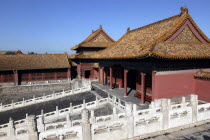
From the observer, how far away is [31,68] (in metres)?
28.0

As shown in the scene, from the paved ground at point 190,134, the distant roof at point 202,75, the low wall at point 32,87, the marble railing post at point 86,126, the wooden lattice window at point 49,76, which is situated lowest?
the paved ground at point 190,134

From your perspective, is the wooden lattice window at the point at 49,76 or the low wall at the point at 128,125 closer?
the low wall at the point at 128,125

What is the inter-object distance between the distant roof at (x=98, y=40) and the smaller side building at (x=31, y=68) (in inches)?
196

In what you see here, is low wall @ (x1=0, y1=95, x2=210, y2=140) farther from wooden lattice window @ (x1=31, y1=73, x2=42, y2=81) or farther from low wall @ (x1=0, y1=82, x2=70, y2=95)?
wooden lattice window @ (x1=31, y1=73, x2=42, y2=81)

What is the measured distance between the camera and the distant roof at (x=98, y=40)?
29.8 meters

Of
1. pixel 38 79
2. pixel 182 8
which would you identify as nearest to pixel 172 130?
pixel 182 8

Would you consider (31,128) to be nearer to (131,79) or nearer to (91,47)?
(131,79)

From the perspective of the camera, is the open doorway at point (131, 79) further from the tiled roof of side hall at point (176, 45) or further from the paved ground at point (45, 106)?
the tiled roof of side hall at point (176, 45)

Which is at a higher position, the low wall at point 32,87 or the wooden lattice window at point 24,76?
the wooden lattice window at point 24,76

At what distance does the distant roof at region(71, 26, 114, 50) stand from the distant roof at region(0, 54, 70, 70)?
4.30 metres

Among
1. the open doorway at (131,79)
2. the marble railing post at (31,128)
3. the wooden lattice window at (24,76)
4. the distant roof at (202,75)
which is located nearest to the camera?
the marble railing post at (31,128)

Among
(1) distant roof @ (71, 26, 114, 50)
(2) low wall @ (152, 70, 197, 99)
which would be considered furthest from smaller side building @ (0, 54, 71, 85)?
(2) low wall @ (152, 70, 197, 99)

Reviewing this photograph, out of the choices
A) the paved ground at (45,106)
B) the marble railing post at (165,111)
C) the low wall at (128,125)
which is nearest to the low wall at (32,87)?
the paved ground at (45,106)

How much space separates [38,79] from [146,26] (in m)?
20.9
